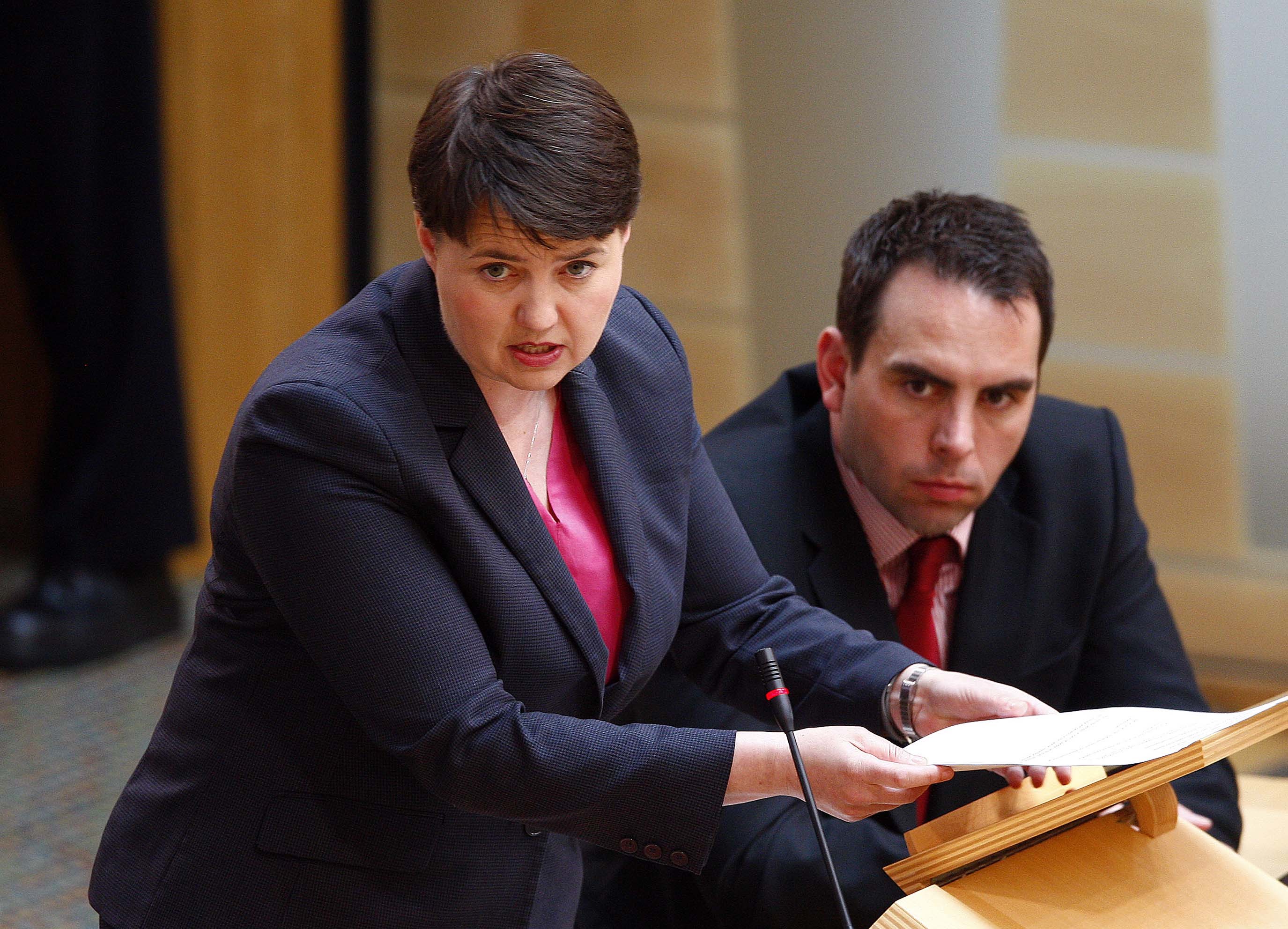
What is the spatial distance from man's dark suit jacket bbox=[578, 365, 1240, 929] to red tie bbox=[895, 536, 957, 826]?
0.04 meters

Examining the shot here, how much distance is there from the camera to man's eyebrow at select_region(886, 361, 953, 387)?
1786mm

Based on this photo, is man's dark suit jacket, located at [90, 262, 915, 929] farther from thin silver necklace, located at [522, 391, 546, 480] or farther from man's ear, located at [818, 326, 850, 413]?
man's ear, located at [818, 326, 850, 413]

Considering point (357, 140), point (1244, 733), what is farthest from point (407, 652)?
point (357, 140)

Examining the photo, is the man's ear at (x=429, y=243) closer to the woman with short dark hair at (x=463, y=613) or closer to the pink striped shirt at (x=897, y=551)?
the woman with short dark hair at (x=463, y=613)

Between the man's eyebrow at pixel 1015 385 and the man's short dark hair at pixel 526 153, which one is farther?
the man's eyebrow at pixel 1015 385

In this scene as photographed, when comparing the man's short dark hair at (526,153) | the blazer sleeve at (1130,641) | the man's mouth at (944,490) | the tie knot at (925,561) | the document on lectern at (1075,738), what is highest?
the man's short dark hair at (526,153)

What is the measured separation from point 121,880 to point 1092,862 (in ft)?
2.65

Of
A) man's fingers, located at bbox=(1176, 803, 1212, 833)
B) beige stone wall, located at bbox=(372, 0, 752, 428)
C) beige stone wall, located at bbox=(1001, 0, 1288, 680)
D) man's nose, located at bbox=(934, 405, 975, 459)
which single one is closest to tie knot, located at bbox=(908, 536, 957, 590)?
man's nose, located at bbox=(934, 405, 975, 459)

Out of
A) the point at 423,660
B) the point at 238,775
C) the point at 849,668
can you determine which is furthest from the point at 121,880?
the point at 849,668

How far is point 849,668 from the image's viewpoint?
1.40 metres

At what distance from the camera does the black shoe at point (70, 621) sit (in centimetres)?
376

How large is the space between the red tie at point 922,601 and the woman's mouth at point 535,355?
836mm

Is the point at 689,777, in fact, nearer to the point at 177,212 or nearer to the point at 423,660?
the point at 423,660

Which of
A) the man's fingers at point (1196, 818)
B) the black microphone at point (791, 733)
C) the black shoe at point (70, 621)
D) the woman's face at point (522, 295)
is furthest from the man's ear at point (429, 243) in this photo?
the black shoe at point (70, 621)
